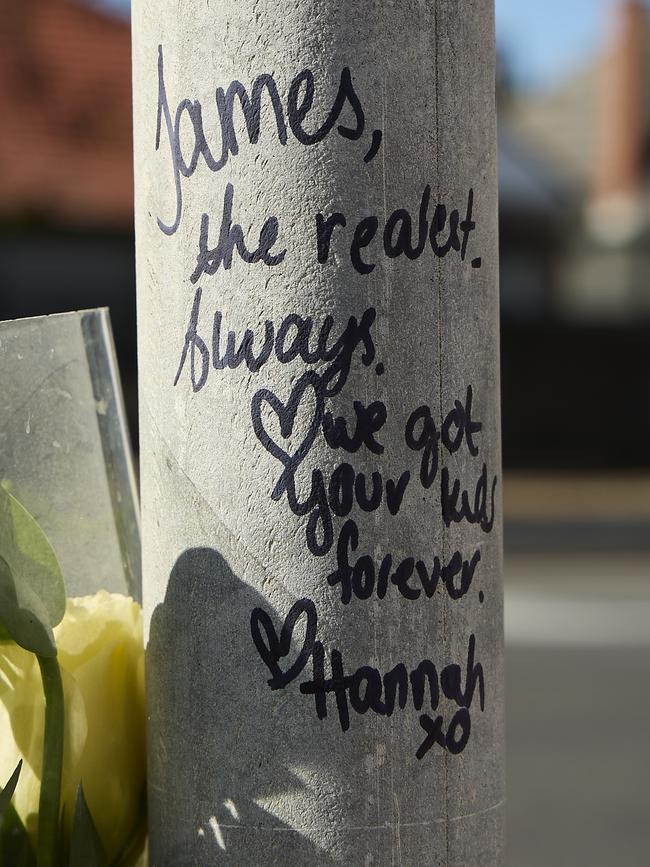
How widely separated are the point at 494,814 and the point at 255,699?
0.37 metres

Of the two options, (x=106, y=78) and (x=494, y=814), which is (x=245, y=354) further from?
(x=106, y=78)

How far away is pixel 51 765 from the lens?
156 centimetres

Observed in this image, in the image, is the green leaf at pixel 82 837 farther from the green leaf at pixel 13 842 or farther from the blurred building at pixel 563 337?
the blurred building at pixel 563 337

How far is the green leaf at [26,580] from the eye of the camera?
1489 mm

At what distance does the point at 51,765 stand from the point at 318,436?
0.52 meters

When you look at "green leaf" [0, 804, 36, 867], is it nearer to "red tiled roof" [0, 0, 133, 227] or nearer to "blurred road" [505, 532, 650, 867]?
"blurred road" [505, 532, 650, 867]

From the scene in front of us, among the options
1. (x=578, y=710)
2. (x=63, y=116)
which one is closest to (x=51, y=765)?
(x=578, y=710)

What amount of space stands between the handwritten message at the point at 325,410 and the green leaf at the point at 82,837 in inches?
10.9

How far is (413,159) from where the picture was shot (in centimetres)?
156

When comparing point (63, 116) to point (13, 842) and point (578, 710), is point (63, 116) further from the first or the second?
point (13, 842)

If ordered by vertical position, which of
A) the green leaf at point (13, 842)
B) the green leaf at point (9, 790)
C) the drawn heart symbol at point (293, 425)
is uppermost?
the drawn heart symbol at point (293, 425)

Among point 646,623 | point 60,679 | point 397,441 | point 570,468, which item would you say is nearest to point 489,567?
point 397,441

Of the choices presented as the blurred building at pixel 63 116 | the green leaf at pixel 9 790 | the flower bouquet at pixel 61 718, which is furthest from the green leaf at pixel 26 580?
the blurred building at pixel 63 116

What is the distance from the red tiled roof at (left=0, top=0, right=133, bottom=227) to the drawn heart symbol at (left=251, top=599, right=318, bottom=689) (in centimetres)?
1135
